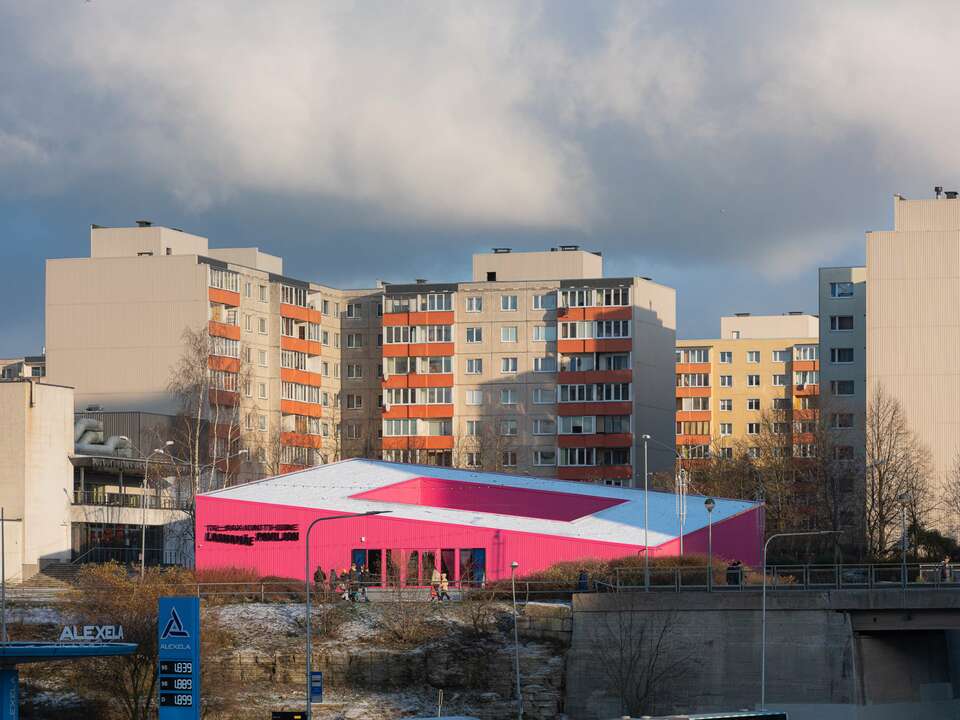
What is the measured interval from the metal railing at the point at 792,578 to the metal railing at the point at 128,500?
4509 cm

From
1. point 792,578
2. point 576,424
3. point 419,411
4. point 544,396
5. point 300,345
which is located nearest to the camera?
point 792,578

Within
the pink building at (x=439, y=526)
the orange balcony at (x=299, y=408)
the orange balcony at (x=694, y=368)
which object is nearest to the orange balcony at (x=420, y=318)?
the orange balcony at (x=299, y=408)

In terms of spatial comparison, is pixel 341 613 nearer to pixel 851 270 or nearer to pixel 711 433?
pixel 851 270

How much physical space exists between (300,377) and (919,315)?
177 ft

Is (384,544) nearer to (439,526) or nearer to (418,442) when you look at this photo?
(439,526)

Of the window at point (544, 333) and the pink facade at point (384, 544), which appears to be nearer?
the pink facade at point (384, 544)

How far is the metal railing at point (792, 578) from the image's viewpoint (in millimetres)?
75000

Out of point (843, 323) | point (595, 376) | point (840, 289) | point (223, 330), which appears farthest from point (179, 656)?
point (840, 289)

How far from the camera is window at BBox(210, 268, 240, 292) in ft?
452

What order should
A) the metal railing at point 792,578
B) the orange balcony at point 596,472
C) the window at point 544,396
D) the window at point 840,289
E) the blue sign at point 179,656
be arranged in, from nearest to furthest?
the blue sign at point 179,656 < the metal railing at point 792,578 < the orange balcony at point 596,472 < the window at point 544,396 < the window at point 840,289

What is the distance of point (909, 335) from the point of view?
5133 inches

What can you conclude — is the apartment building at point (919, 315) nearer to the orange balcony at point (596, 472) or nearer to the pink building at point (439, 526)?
the orange balcony at point (596, 472)

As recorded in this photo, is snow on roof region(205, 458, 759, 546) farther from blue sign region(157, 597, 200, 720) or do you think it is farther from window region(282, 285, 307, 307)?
window region(282, 285, 307, 307)

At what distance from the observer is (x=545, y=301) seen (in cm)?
15062
